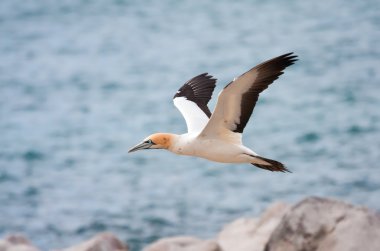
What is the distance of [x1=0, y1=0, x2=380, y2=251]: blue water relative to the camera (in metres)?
22.4

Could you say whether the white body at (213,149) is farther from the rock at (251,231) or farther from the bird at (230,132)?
the rock at (251,231)

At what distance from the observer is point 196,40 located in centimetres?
3947

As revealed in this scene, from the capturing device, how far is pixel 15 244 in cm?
1733

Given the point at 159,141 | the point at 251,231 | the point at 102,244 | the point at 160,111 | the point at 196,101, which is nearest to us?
the point at 159,141

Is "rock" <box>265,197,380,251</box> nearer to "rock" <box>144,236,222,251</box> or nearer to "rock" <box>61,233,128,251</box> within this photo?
"rock" <box>144,236,222,251</box>

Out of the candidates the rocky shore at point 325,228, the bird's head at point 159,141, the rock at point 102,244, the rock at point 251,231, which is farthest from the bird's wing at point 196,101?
the rock at point 102,244

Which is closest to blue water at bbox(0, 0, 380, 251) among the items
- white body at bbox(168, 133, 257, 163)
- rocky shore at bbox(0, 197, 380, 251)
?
rocky shore at bbox(0, 197, 380, 251)

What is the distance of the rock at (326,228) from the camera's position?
12844 mm

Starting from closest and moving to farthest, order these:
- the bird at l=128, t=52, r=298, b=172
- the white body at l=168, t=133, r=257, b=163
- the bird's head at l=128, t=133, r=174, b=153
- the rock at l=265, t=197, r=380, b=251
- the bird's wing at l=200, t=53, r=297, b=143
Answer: the bird's wing at l=200, t=53, r=297, b=143
the bird at l=128, t=52, r=298, b=172
the white body at l=168, t=133, r=257, b=163
the bird's head at l=128, t=133, r=174, b=153
the rock at l=265, t=197, r=380, b=251

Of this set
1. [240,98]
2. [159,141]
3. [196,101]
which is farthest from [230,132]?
[196,101]

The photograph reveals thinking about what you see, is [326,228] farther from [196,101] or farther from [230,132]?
[196,101]

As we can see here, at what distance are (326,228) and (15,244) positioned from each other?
643 cm

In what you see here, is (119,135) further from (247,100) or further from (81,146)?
(247,100)

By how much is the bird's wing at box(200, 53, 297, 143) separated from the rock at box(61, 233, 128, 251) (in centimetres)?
449
